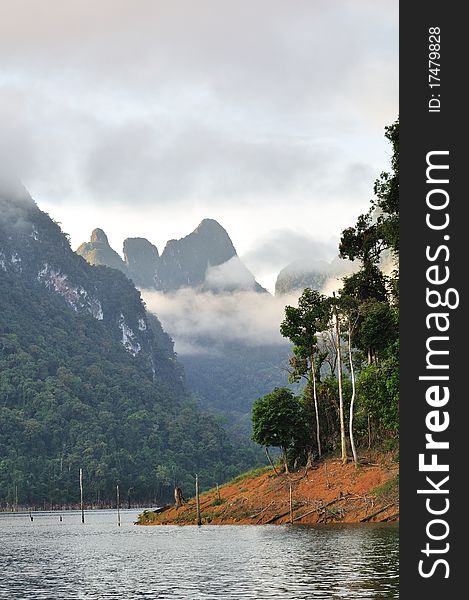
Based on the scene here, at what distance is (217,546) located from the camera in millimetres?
60656

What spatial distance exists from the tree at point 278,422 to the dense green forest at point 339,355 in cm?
10

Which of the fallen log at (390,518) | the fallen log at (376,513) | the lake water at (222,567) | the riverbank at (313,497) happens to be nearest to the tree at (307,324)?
the riverbank at (313,497)

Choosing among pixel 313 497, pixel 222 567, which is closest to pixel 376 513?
pixel 313 497

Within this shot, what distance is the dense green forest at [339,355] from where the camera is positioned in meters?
83.2

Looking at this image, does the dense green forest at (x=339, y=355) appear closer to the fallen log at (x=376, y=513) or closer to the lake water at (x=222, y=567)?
the fallen log at (x=376, y=513)

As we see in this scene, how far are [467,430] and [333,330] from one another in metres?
72.0

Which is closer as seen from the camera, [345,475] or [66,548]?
[66,548]

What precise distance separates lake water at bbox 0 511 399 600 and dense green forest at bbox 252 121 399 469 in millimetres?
17880

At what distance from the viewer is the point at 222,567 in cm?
4550

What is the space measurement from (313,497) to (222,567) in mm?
38865

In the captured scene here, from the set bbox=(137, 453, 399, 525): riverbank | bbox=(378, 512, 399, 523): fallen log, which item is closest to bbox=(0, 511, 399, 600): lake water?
bbox=(378, 512, 399, 523): fallen log

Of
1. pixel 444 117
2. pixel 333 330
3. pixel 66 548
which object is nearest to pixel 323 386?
pixel 333 330

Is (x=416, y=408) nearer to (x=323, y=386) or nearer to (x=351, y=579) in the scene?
(x=351, y=579)

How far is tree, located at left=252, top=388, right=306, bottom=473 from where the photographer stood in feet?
304
